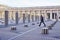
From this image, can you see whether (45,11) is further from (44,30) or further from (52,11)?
(44,30)

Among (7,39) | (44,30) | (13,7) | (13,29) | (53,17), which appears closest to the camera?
(7,39)

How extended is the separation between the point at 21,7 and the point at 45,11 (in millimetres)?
10082

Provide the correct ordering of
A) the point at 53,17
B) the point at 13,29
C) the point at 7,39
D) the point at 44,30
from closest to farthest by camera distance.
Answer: the point at 7,39 < the point at 44,30 < the point at 13,29 < the point at 53,17

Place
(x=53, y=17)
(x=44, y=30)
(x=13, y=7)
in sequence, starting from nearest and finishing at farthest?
(x=44, y=30)
(x=13, y=7)
(x=53, y=17)

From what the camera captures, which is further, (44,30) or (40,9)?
(40,9)

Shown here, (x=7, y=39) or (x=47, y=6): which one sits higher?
(x=47, y=6)

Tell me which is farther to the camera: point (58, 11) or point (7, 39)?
point (58, 11)

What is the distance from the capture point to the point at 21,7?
81.3m

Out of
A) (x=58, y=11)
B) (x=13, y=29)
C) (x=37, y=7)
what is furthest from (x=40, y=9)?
(x=13, y=29)

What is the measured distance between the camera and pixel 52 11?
8325 centimetres

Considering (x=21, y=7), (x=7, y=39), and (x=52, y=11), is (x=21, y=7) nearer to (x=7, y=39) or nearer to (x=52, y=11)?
(x=52, y=11)

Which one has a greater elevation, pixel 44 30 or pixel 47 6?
pixel 47 6

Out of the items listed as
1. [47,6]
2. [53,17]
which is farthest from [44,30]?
[53,17]

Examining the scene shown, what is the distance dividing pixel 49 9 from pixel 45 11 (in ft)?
8.02
